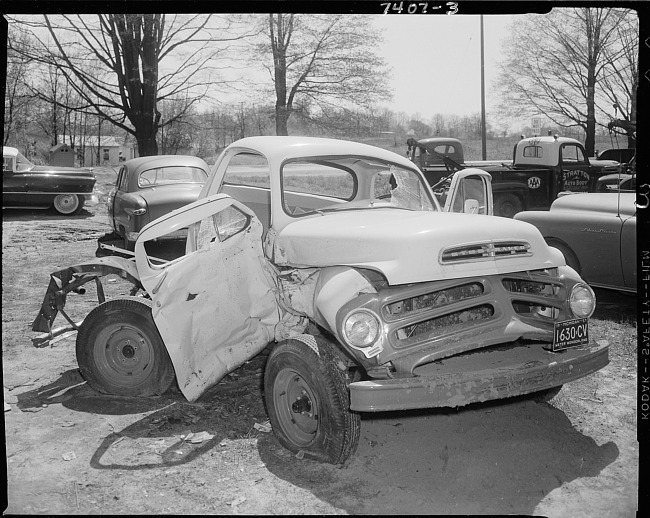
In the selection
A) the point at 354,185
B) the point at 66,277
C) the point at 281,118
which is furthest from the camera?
the point at 281,118

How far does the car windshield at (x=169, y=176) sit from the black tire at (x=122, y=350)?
6402 millimetres

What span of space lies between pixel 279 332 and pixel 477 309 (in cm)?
133

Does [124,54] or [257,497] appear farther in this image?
[124,54]

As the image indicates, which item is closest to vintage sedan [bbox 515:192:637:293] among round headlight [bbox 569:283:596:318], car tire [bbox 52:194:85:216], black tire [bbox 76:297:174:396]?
round headlight [bbox 569:283:596:318]

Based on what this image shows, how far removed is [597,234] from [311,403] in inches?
166

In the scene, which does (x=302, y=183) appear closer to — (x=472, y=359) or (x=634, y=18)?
(x=472, y=359)

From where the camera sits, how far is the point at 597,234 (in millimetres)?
6828

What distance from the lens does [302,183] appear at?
520 centimetres

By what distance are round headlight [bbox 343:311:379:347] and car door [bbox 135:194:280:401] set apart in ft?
4.21

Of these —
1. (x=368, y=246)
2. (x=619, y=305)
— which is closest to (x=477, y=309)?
(x=368, y=246)

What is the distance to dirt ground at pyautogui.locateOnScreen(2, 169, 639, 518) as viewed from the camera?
11.6ft

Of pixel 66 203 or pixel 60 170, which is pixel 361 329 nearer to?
pixel 60 170

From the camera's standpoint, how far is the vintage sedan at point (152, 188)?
1063 cm

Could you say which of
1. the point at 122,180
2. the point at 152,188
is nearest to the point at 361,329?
the point at 152,188
